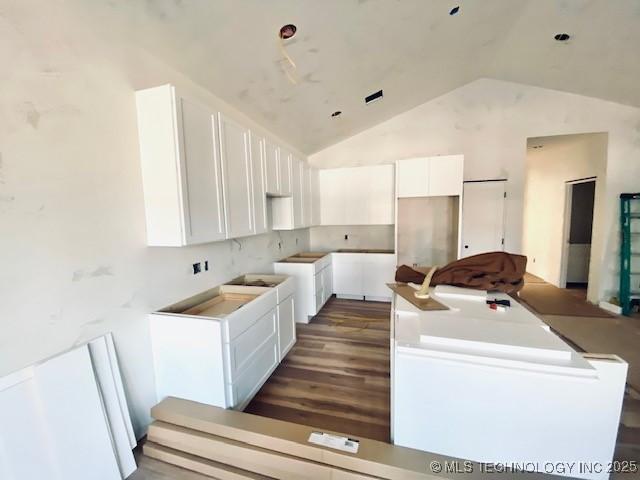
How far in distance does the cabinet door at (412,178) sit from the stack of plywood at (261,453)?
11.4ft

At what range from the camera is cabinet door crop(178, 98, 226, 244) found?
183 cm

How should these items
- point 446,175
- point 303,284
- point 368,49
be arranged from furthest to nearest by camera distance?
1. point 446,175
2. point 303,284
3. point 368,49

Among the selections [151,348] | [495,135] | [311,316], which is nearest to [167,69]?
[151,348]

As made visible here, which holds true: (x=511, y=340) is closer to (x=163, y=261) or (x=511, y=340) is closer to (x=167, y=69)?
(x=163, y=261)

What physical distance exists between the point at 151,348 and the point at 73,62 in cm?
183

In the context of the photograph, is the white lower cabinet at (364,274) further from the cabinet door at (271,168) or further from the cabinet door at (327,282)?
the cabinet door at (271,168)

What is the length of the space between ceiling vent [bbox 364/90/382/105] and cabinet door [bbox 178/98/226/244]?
2386 mm

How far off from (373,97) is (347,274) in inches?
107

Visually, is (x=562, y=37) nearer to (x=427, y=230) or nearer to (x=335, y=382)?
(x=427, y=230)

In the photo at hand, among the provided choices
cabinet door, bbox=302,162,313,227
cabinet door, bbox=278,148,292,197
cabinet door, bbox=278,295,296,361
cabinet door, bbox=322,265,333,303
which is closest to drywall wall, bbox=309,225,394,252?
cabinet door, bbox=322,265,333,303

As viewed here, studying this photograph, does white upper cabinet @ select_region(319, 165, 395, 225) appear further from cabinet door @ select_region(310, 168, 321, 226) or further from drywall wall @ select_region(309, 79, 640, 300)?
drywall wall @ select_region(309, 79, 640, 300)

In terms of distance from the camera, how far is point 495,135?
14.3 feet

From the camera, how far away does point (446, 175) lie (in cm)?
407

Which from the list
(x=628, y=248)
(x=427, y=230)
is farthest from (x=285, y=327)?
(x=628, y=248)
